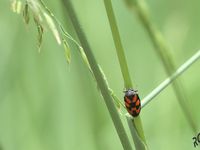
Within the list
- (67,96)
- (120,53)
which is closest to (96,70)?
(120,53)

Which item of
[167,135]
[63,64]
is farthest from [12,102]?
[167,135]

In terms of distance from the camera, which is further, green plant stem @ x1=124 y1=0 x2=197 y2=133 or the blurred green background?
the blurred green background

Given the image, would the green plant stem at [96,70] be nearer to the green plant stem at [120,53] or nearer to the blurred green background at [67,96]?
the green plant stem at [120,53]

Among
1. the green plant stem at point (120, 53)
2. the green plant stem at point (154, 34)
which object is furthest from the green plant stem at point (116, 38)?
the green plant stem at point (154, 34)

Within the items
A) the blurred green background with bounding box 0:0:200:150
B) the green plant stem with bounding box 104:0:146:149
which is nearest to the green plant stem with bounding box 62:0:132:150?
the green plant stem with bounding box 104:0:146:149

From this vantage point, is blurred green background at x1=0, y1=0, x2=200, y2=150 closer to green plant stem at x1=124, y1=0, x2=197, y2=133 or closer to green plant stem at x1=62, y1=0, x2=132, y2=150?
green plant stem at x1=62, y1=0, x2=132, y2=150

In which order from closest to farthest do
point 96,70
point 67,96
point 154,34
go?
point 154,34
point 96,70
point 67,96

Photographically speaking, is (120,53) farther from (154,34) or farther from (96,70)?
(154,34)
